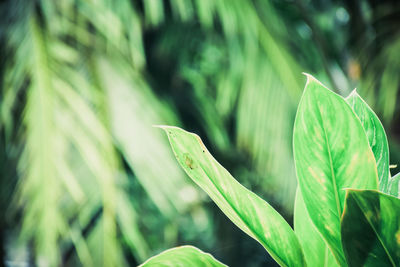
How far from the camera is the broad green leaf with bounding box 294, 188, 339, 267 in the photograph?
0.74ft

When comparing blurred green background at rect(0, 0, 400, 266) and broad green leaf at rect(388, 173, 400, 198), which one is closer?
broad green leaf at rect(388, 173, 400, 198)

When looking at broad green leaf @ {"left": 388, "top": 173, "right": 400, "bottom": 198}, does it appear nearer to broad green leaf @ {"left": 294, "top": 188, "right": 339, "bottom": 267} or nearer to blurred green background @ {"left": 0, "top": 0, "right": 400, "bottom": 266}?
broad green leaf @ {"left": 294, "top": 188, "right": 339, "bottom": 267}

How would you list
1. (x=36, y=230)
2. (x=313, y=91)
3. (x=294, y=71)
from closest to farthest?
(x=313, y=91), (x=36, y=230), (x=294, y=71)

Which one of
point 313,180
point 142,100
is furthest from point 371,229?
point 142,100

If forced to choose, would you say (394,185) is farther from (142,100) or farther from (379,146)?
(142,100)

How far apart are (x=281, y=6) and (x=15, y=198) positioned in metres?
1.01

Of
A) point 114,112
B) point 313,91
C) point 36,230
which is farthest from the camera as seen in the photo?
point 114,112

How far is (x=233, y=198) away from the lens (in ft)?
0.65

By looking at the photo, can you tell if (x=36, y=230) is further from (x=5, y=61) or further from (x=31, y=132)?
(x=5, y=61)

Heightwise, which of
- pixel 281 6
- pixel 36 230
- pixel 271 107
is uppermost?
pixel 281 6

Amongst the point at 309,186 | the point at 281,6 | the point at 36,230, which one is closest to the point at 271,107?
the point at 281,6

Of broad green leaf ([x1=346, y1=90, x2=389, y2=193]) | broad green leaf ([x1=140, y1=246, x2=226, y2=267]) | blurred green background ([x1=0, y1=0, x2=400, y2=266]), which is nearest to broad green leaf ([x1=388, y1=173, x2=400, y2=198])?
broad green leaf ([x1=346, y1=90, x2=389, y2=193])

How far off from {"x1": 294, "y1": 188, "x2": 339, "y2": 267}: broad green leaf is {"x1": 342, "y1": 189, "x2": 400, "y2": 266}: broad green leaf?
4cm

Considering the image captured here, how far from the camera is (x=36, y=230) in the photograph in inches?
36.3
